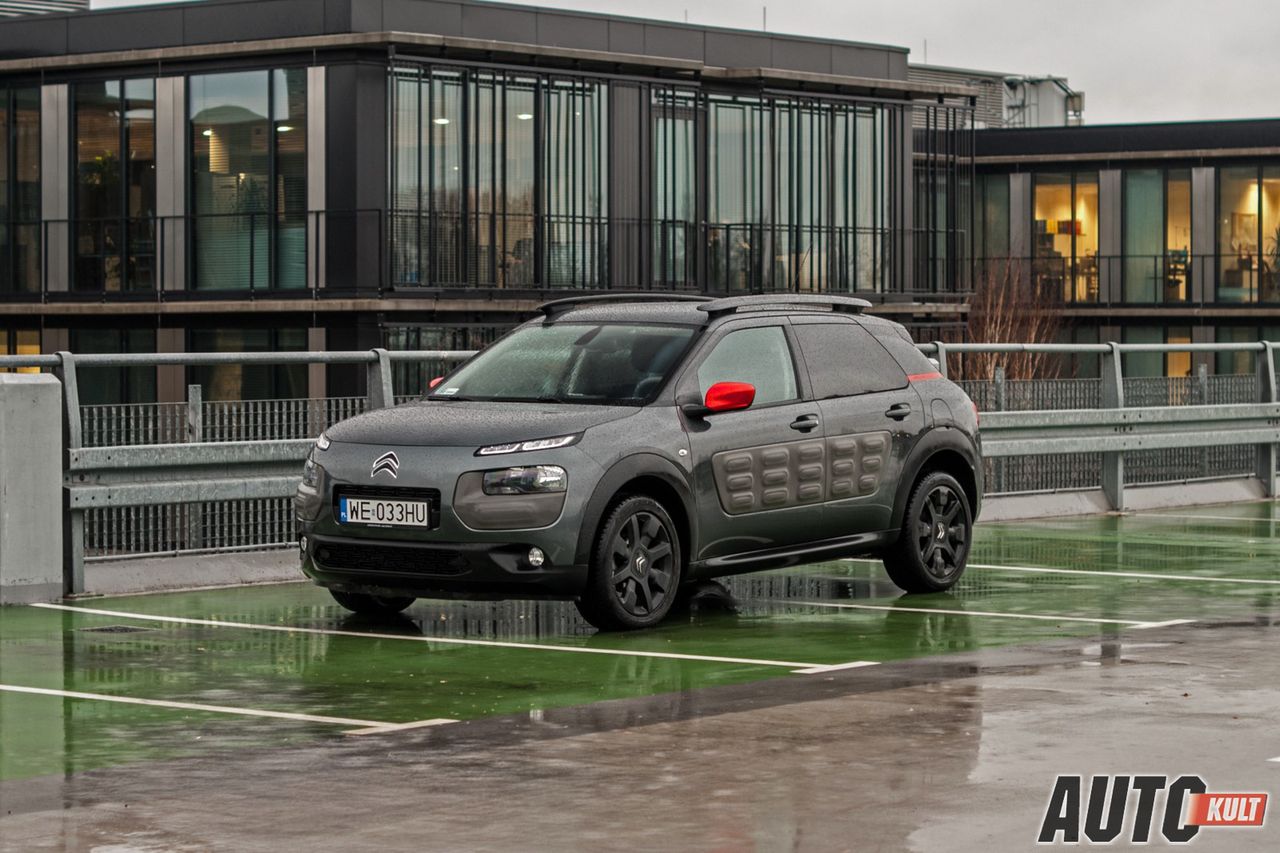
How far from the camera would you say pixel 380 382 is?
49.2 feet

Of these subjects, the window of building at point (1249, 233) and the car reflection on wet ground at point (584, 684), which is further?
the window of building at point (1249, 233)

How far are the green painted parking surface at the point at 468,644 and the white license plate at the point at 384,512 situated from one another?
2.01ft

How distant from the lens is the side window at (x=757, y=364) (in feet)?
41.3

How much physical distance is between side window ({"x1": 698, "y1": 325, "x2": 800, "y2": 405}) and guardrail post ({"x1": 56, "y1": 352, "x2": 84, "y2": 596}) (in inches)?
146

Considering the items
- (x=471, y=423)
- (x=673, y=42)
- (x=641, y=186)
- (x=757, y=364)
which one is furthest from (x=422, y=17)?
(x=471, y=423)

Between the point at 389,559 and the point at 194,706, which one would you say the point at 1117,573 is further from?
the point at 194,706

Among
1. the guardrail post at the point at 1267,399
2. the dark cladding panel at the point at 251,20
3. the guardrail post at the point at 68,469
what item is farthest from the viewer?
the dark cladding panel at the point at 251,20

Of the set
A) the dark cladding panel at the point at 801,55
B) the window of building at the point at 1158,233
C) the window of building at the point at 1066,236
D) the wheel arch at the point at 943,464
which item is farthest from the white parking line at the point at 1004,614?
the window of building at the point at 1066,236

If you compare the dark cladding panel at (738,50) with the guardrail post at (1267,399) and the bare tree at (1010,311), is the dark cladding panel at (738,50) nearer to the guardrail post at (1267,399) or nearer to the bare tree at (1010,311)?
→ the bare tree at (1010,311)

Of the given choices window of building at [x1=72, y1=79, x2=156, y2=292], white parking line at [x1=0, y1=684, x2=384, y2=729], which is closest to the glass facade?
window of building at [x1=72, y1=79, x2=156, y2=292]

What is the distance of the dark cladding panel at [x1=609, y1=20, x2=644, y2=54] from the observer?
35969mm

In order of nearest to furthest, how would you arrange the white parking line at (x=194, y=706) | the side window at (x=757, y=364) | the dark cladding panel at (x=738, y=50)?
the white parking line at (x=194, y=706), the side window at (x=757, y=364), the dark cladding panel at (x=738, y=50)

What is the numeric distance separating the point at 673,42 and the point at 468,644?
26.4m

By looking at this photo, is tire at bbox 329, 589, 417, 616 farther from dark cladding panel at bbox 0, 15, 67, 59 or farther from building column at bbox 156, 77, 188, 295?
dark cladding panel at bbox 0, 15, 67, 59
